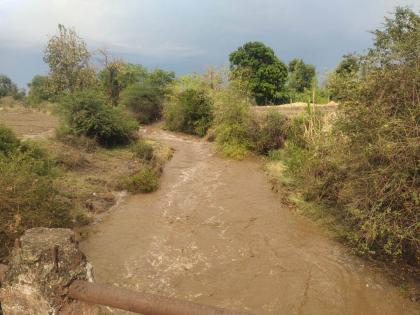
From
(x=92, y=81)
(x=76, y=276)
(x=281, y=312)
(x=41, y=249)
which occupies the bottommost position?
(x=281, y=312)

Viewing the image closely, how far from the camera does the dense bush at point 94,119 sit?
17.0 meters

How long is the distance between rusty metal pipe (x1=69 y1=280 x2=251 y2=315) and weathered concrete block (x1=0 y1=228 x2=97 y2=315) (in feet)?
0.26

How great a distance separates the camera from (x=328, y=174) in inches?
376

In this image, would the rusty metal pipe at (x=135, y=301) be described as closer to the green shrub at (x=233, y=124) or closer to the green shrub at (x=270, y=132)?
the green shrub at (x=233, y=124)

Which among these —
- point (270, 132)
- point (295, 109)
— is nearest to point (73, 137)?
point (270, 132)

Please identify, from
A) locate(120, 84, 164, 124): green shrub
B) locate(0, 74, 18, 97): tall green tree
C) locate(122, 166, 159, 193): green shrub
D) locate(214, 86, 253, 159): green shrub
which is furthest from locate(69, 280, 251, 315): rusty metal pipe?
locate(0, 74, 18, 97): tall green tree

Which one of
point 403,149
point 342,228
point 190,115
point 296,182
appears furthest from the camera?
point 190,115

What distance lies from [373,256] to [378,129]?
2.80 metres

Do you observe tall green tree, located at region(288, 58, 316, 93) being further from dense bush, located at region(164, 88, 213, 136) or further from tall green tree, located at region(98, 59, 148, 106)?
dense bush, located at region(164, 88, 213, 136)

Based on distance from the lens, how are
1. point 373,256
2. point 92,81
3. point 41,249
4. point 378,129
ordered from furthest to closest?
point 92,81 < point 373,256 < point 378,129 < point 41,249

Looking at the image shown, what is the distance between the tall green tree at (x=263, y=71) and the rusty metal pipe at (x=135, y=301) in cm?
3391

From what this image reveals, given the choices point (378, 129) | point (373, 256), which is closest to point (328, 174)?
point (373, 256)

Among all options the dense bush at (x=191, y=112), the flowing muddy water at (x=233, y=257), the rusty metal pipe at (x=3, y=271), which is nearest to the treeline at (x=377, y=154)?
the flowing muddy water at (x=233, y=257)

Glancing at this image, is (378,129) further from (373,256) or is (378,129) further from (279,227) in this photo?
(279,227)
